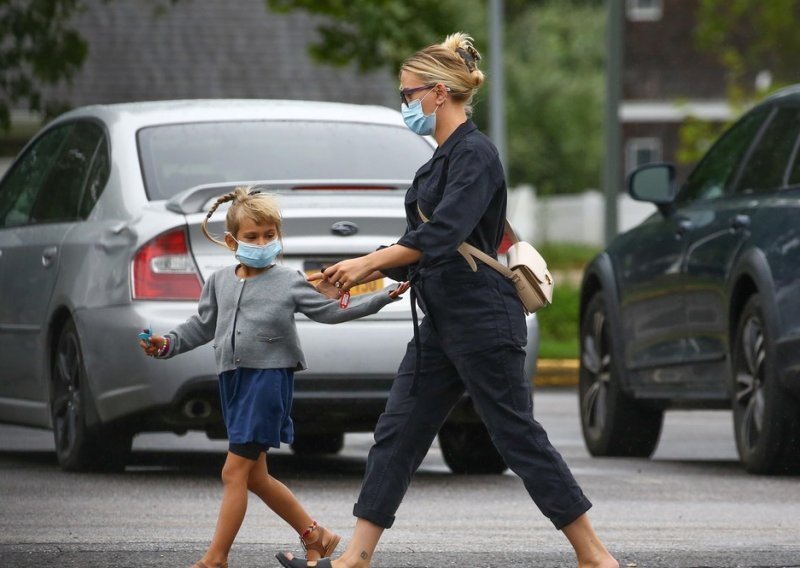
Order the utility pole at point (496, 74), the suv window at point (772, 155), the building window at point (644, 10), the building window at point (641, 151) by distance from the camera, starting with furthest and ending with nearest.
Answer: the building window at point (641, 151), the building window at point (644, 10), the utility pole at point (496, 74), the suv window at point (772, 155)

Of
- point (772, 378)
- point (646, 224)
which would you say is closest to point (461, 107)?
point (772, 378)

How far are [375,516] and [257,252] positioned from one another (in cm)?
88

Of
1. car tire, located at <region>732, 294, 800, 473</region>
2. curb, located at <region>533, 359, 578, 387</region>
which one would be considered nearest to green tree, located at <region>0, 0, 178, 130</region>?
curb, located at <region>533, 359, 578, 387</region>

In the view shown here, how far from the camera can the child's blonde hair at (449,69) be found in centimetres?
561

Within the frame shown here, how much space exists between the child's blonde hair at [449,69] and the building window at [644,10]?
42767 mm

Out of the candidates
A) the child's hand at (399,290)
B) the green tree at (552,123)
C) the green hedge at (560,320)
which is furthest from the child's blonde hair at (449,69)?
the green tree at (552,123)

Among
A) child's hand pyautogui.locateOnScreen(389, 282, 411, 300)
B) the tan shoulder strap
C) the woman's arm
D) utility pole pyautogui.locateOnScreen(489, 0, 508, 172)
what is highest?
the woman's arm

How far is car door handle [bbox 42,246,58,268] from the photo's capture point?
8984 mm

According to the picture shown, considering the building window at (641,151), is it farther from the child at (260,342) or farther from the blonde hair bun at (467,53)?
the blonde hair bun at (467,53)

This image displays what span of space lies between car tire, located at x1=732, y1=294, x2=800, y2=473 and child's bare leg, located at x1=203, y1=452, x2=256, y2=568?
3.26 meters

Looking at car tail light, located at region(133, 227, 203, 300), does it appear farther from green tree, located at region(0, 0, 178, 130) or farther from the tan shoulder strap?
green tree, located at region(0, 0, 178, 130)

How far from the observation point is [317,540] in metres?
5.88

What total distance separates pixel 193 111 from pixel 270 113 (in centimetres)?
35

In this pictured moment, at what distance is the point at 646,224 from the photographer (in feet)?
34.0
